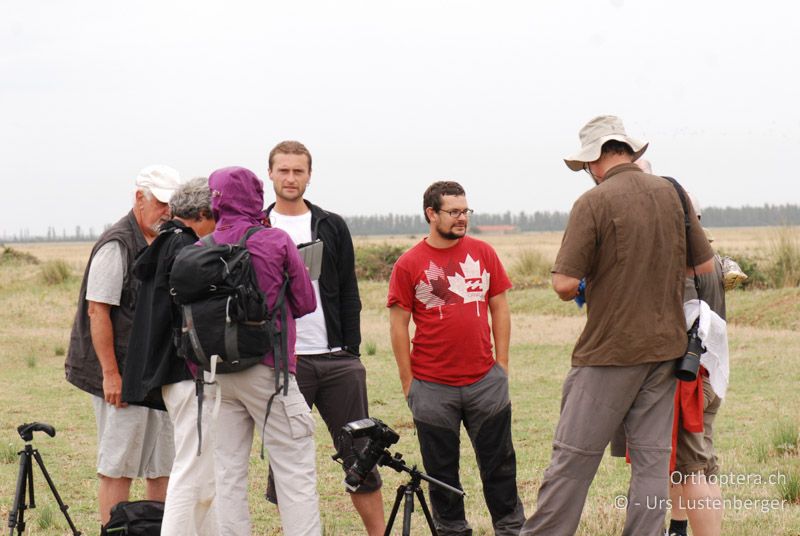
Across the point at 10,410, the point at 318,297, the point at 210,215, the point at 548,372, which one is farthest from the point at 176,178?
the point at 548,372

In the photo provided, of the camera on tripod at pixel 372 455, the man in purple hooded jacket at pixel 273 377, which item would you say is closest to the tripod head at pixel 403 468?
the camera on tripod at pixel 372 455

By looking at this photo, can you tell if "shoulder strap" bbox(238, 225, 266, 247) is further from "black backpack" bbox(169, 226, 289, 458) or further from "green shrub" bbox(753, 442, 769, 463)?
"green shrub" bbox(753, 442, 769, 463)

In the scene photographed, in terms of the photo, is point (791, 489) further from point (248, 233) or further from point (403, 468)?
point (248, 233)

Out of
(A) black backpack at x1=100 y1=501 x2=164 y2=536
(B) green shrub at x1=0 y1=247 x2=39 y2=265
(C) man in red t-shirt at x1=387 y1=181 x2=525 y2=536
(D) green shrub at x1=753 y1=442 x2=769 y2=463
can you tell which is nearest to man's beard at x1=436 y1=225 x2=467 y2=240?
(C) man in red t-shirt at x1=387 y1=181 x2=525 y2=536

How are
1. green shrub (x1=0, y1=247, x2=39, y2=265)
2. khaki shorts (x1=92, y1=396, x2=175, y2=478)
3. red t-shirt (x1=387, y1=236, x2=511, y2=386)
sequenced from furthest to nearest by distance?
green shrub (x1=0, y1=247, x2=39, y2=265) < red t-shirt (x1=387, y1=236, x2=511, y2=386) < khaki shorts (x1=92, y1=396, x2=175, y2=478)

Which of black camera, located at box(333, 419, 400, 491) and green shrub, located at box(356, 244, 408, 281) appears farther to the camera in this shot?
green shrub, located at box(356, 244, 408, 281)

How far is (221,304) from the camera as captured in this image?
4270mm

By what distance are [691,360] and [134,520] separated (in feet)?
9.05

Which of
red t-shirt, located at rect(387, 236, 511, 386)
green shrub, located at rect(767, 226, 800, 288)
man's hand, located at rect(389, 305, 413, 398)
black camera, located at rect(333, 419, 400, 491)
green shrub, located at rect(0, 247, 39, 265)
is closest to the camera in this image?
black camera, located at rect(333, 419, 400, 491)

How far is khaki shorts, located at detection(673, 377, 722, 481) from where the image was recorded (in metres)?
4.85

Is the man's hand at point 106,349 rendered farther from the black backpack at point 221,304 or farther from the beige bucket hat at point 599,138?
the beige bucket hat at point 599,138

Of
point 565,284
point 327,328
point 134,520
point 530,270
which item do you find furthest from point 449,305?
point 530,270

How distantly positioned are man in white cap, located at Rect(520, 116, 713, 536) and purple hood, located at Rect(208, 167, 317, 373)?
1.16m

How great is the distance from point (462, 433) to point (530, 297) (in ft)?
47.9
